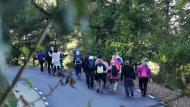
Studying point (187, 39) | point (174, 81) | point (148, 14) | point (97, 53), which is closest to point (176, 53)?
point (187, 39)

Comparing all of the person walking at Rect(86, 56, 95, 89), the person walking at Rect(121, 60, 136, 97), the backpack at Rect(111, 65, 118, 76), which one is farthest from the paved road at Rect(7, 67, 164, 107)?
the backpack at Rect(111, 65, 118, 76)

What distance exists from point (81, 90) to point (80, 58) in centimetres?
386

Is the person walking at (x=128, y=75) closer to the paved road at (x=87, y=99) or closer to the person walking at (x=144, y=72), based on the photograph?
the person walking at (x=144, y=72)

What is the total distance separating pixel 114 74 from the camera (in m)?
23.1

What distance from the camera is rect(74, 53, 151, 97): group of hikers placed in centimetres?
2214

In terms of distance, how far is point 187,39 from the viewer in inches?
1107

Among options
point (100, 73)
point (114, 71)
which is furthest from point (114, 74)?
point (100, 73)

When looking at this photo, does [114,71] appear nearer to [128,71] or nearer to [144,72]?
[128,71]

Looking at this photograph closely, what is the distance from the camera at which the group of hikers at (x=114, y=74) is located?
2214 centimetres

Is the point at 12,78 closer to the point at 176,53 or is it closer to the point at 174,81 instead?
the point at 174,81

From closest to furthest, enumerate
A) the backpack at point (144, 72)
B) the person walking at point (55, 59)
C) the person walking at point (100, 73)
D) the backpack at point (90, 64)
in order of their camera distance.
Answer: the backpack at point (144, 72)
the person walking at point (100, 73)
the backpack at point (90, 64)
the person walking at point (55, 59)

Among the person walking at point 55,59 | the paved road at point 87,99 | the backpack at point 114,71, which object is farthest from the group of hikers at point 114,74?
the person walking at point 55,59

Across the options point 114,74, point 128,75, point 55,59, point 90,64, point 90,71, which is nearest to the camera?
point 128,75

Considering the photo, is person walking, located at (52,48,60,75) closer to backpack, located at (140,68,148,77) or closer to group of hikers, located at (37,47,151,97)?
group of hikers, located at (37,47,151,97)
